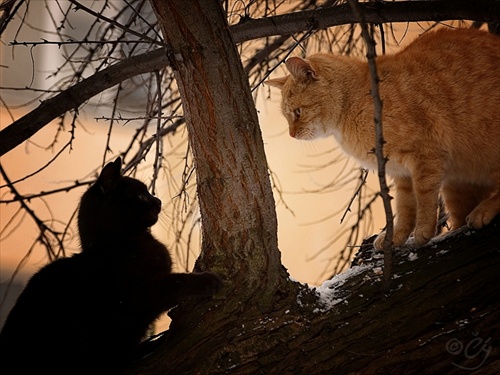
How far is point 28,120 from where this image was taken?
1991 mm

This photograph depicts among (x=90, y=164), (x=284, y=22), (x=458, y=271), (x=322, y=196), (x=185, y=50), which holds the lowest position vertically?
(x=458, y=271)

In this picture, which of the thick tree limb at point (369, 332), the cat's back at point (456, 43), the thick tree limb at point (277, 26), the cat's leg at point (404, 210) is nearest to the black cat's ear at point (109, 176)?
the thick tree limb at point (277, 26)

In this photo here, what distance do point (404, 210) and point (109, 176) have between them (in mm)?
998

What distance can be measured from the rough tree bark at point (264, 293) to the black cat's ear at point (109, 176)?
32 centimetres

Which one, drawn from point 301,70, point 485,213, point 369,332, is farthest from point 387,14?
point 369,332

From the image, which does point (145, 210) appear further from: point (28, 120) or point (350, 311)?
point (350, 311)

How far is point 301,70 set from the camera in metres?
2.33

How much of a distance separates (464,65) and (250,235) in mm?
905

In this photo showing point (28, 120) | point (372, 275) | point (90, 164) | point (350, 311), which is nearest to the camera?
point (350, 311)

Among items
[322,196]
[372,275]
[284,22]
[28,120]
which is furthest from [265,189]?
[322,196]

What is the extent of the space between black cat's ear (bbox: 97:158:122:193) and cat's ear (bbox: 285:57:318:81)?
2.37ft

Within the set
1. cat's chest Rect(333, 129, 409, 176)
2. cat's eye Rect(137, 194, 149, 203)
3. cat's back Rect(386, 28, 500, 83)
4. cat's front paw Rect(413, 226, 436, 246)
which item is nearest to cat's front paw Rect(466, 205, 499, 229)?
cat's front paw Rect(413, 226, 436, 246)

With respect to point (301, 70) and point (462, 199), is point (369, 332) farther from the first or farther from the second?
point (301, 70)

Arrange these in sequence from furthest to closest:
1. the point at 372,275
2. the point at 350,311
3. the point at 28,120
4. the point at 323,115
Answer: the point at 323,115, the point at 28,120, the point at 372,275, the point at 350,311
